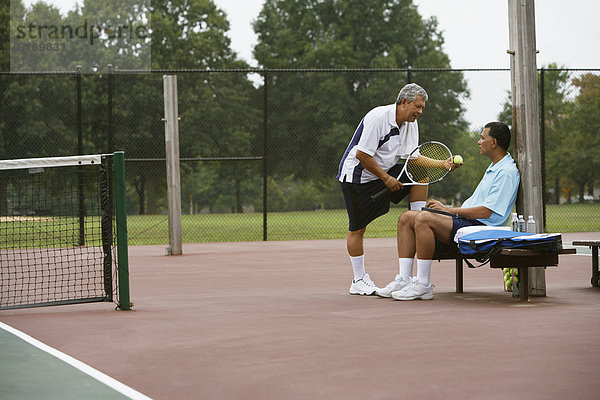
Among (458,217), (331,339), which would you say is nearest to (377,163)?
(458,217)

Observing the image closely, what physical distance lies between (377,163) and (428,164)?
0.42 m

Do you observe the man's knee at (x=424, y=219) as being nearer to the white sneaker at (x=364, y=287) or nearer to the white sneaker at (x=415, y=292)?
the white sneaker at (x=415, y=292)

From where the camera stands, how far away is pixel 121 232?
663cm

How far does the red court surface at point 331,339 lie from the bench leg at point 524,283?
0.33 ft

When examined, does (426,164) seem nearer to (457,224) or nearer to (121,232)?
(457,224)

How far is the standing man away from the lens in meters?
6.89

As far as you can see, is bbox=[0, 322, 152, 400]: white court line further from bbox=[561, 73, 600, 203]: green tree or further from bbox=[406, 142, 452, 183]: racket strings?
bbox=[561, 73, 600, 203]: green tree

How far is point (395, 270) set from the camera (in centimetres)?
941

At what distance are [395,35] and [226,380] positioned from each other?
47.3 meters

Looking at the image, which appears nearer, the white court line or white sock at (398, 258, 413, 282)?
the white court line

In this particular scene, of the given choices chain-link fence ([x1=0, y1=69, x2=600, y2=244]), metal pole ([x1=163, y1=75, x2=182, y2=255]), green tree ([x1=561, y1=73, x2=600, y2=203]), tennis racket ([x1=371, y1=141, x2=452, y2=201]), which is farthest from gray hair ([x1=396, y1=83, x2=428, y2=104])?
green tree ([x1=561, y1=73, x2=600, y2=203])

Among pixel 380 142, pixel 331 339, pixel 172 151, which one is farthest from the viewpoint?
pixel 172 151

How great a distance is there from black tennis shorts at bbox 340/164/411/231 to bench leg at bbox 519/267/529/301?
1177 millimetres

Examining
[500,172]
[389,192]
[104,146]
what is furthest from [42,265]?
[104,146]
